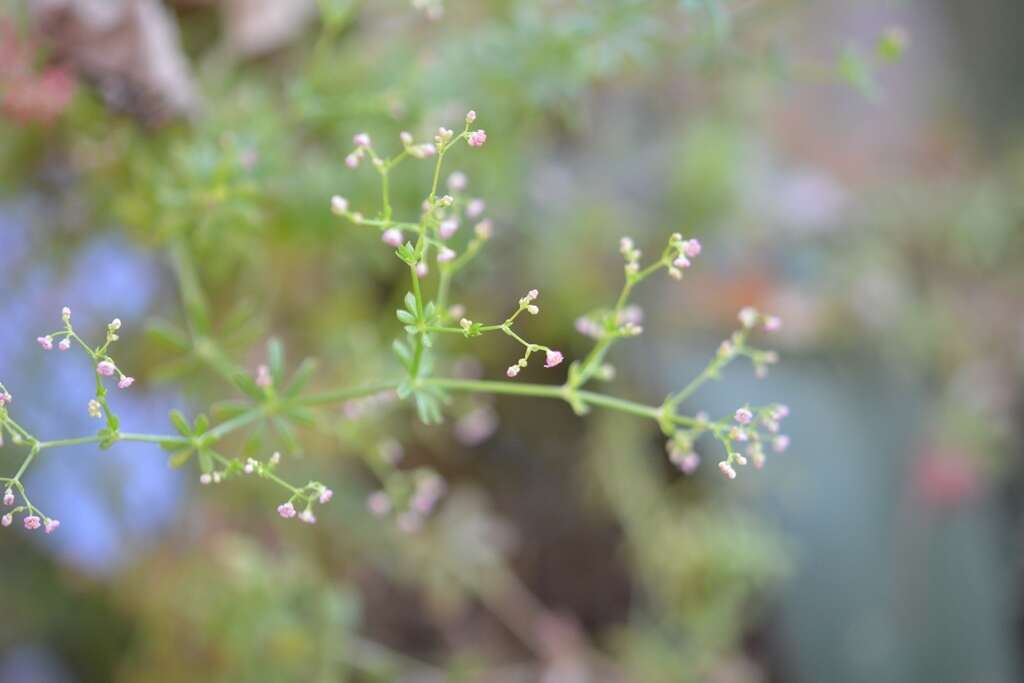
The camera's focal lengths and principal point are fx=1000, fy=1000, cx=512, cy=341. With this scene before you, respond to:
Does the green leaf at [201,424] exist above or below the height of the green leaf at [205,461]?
above

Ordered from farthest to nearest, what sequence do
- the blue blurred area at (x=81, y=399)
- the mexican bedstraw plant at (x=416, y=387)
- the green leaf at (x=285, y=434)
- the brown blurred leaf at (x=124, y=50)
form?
the blue blurred area at (x=81, y=399), the brown blurred leaf at (x=124, y=50), the green leaf at (x=285, y=434), the mexican bedstraw plant at (x=416, y=387)

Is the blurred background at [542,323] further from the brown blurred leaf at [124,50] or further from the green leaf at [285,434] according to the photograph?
the green leaf at [285,434]

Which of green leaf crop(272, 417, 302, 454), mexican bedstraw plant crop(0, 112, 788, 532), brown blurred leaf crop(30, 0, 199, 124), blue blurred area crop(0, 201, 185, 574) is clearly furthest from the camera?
blue blurred area crop(0, 201, 185, 574)

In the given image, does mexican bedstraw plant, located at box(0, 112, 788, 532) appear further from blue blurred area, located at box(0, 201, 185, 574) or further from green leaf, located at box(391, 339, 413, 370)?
blue blurred area, located at box(0, 201, 185, 574)

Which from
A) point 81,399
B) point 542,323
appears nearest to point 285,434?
point 81,399

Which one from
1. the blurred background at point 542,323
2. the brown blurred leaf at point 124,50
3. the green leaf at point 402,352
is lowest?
the blurred background at point 542,323

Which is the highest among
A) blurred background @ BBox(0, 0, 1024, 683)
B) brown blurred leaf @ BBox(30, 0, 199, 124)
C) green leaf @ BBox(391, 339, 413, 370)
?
brown blurred leaf @ BBox(30, 0, 199, 124)

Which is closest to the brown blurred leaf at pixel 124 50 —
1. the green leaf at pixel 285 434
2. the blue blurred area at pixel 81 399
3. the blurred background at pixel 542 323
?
the blurred background at pixel 542 323

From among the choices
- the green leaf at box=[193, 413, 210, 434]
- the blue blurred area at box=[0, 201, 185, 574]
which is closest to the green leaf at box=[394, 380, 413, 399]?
the green leaf at box=[193, 413, 210, 434]

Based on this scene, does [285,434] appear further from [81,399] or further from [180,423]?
[81,399]
